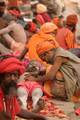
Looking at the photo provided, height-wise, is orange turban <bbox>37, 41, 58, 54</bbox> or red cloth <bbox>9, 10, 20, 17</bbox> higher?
red cloth <bbox>9, 10, 20, 17</bbox>

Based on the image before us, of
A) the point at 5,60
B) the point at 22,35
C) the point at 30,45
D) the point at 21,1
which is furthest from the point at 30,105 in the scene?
the point at 21,1

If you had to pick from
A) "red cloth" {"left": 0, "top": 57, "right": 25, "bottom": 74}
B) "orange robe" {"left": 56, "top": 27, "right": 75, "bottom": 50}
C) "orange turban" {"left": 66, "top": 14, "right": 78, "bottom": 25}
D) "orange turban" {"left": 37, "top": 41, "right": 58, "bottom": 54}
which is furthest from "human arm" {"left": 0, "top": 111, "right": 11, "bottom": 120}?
Result: "orange turban" {"left": 66, "top": 14, "right": 78, "bottom": 25}

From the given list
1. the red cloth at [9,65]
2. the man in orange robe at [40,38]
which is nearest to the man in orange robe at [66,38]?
the man in orange robe at [40,38]

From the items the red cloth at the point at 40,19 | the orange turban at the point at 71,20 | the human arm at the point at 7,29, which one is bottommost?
the human arm at the point at 7,29

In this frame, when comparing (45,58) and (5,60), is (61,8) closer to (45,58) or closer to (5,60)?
(45,58)

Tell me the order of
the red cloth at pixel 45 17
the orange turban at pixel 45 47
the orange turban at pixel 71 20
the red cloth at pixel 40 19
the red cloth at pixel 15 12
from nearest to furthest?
the orange turban at pixel 45 47 < the orange turban at pixel 71 20 < the red cloth at pixel 15 12 < the red cloth at pixel 40 19 < the red cloth at pixel 45 17

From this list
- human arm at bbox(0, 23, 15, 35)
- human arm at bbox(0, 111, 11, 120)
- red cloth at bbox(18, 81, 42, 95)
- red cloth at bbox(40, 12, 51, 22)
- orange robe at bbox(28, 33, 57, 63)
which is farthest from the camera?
red cloth at bbox(40, 12, 51, 22)

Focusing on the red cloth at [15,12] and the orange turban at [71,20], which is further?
the red cloth at [15,12]

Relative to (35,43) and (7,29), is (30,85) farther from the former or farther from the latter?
(7,29)

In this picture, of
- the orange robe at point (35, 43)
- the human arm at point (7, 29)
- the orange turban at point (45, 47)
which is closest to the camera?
the orange turban at point (45, 47)

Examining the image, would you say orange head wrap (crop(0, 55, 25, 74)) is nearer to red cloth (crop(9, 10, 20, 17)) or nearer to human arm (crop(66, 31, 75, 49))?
human arm (crop(66, 31, 75, 49))

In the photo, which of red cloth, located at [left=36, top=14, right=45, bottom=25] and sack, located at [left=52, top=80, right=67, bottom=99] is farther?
red cloth, located at [left=36, top=14, right=45, bottom=25]

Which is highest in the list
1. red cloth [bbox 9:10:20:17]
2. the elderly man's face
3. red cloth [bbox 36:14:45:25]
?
red cloth [bbox 9:10:20:17]

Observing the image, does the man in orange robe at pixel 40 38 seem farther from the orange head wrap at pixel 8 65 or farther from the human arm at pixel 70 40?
the orange head wrap at pixel 8 65
